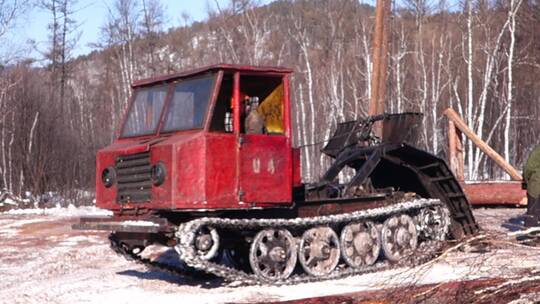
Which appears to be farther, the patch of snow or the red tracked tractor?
the patch of snow

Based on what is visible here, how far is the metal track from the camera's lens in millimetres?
9766

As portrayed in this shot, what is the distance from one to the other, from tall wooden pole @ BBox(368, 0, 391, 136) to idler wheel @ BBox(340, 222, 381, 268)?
25.5ft

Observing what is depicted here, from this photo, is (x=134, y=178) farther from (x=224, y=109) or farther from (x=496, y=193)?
(x=496, y=193)

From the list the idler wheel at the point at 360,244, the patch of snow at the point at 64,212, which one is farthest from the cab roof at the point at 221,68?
the patch of snow at the point at 64,212

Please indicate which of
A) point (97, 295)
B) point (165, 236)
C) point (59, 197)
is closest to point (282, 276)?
point (165, 236)

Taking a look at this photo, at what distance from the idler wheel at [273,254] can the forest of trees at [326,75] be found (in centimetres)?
1989

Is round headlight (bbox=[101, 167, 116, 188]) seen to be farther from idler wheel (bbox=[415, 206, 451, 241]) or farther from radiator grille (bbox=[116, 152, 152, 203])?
idler wheel (bbox=[415, 206, 451, 241])

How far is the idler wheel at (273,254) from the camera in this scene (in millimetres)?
10422

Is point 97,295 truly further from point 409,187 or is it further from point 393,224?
point 409,187

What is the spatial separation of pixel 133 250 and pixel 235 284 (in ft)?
6.30

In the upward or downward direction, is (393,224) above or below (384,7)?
below

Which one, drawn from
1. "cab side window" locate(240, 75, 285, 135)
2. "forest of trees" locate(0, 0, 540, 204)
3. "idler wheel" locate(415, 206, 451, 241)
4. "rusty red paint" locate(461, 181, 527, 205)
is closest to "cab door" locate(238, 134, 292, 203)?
"cab side window" locate(240, 75, 285, 135)

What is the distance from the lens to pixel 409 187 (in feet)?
45.5

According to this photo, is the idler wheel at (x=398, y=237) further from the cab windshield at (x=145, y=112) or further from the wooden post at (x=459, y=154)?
the wooden post at (x=459, y=154)
